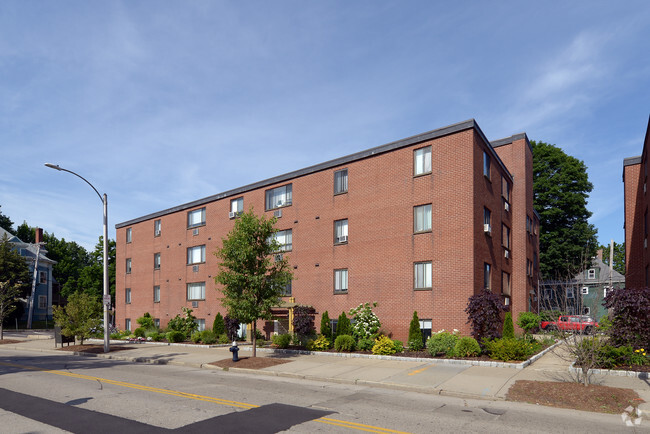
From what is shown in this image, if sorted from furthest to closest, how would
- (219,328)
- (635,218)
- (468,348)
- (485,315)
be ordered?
(635,218), (219,328), (485,315), (468,348)

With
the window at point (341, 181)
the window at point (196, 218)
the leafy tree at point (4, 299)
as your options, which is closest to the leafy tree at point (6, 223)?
the leafy tree at point (4, 299)

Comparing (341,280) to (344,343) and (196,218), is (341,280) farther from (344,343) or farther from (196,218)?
Answer: (196,218)

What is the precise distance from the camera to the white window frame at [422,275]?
896 inches

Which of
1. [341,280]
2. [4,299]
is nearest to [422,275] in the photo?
[341,280]

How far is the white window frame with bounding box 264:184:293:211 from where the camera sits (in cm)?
3029

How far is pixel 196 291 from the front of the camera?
3622cm

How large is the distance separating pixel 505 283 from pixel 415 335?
9.97 meters

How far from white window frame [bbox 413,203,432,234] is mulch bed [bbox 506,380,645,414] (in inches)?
429

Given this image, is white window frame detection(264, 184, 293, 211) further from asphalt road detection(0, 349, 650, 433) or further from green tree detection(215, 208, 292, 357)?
asphalt road detection(0, 349, 650, 433)

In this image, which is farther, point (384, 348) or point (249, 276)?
point (384, 348)

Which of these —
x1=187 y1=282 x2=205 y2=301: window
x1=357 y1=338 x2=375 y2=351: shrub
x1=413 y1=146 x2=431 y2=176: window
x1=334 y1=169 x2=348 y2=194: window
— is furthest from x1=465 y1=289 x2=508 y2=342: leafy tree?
x1=187 y1=282 x2=205 y2=301: window

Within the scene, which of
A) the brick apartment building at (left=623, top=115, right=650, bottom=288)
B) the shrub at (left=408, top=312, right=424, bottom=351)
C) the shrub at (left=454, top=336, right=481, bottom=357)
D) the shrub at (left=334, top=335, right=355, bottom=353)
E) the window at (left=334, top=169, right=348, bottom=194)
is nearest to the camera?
the shrub at (left=454, top=336, right=481, bottom=357)

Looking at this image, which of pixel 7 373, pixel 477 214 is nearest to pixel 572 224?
pixel 477 214

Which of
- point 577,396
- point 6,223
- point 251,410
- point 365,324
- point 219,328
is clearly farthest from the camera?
point 6,223
